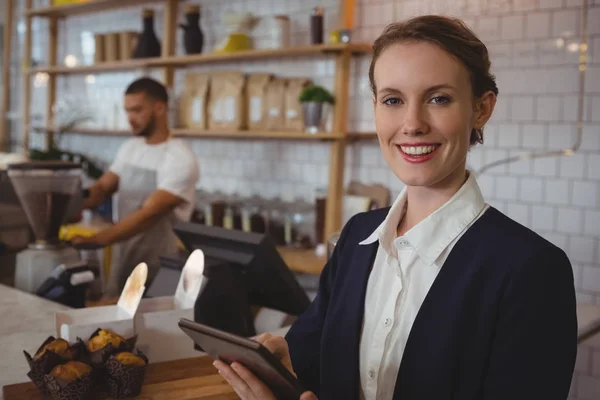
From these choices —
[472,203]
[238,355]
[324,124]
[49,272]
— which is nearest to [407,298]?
[472,203]

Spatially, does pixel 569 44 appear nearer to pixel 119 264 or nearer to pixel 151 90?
pixel 151 90

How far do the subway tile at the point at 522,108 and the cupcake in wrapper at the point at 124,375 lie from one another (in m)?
2.75

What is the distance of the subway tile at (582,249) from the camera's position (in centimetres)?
363

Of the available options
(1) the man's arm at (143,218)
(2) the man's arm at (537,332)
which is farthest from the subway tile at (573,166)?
(2) the man's arm at (537,332)

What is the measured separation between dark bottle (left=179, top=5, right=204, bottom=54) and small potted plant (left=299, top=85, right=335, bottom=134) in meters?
1.13

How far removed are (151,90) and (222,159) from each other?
1.33 meters

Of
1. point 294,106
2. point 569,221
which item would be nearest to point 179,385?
point 569,221

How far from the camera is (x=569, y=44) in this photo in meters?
3.64

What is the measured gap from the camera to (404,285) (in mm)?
1431

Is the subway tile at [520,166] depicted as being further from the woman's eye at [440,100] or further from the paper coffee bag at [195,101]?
the woman's eye at [440,100]

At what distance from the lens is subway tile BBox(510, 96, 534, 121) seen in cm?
378

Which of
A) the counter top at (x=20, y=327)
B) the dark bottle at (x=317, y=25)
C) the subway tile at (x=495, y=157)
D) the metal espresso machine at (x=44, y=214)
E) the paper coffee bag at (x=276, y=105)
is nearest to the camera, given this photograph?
the counter top at (x=20, y=327)

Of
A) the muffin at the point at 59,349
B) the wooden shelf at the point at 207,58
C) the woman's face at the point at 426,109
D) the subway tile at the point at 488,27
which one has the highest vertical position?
the subway tile at the point at 488,27

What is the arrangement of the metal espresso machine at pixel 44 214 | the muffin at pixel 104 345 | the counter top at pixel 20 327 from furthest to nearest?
the metal espresso machine at pixel 44 214, the counter top at pixel 20 327, the muffin at pixel 104 345
